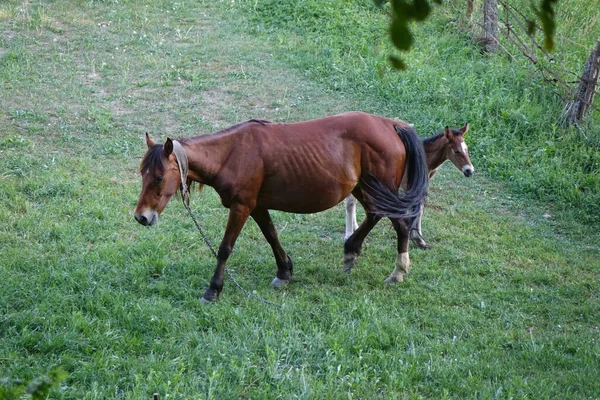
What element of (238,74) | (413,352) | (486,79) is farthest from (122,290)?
(486,79)

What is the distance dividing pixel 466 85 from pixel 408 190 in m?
5.68

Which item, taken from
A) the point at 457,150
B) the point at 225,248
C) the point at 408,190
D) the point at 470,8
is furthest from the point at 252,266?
the point at 470,8

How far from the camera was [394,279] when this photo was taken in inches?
279

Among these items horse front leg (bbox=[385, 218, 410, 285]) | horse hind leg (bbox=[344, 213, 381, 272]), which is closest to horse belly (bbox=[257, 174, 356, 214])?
horse hind leg (bbox=[344, 213, 381, 272])

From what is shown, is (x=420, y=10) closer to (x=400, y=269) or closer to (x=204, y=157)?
(x=204, y=157)

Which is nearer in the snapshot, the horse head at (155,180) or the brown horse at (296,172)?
the horse head at (155,180)

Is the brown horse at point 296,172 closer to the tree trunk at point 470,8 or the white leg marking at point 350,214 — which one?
the white leg marking at point 350,214

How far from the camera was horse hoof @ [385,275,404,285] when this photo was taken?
23.2ft

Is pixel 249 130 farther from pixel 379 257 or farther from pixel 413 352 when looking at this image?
pixel 413 352

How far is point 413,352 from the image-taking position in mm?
5453

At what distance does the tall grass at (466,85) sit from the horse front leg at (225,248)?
11.9ft

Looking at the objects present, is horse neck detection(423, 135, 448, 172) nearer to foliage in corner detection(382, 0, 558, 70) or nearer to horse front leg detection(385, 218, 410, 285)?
horse front leg detection(385, 218, 410, 285)

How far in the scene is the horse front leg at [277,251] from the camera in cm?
695

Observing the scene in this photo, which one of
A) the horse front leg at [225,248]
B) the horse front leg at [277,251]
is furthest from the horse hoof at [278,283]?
the horse front leg at [225,248]
